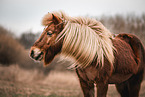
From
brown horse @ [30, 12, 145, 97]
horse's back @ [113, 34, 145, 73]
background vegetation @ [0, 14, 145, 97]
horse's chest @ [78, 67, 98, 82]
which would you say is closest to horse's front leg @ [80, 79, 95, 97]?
brown horse @ [30, 12, 145, 97]

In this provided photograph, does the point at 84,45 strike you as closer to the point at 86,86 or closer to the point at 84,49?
the point at 84,49

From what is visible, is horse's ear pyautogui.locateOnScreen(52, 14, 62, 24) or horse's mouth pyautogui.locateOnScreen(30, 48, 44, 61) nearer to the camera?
horse's mouth pyautogui.locateOnScreen(30, 48, 44, 61)

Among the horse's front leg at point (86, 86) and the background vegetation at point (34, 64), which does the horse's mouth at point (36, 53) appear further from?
the background vegetation at point (34, 64)

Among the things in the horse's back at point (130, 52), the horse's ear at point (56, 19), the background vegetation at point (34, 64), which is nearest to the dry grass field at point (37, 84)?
the background vegetation at point (34, 64)

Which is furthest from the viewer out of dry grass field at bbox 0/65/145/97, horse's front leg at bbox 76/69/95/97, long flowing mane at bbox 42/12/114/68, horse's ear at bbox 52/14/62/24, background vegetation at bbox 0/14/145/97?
background vegetation at bbox 0/14/145/97

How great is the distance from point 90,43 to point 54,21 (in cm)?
75

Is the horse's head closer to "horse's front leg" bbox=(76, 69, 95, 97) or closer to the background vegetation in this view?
"horse's front leg" bbox=(76, 69, 95, 97)

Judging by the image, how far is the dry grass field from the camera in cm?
532

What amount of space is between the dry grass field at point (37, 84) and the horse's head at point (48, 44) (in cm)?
301

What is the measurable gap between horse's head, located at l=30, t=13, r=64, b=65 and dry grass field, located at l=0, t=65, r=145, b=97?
9.88 feet

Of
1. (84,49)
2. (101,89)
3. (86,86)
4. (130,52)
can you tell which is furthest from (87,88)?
(130,52)

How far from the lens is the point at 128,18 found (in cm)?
1622

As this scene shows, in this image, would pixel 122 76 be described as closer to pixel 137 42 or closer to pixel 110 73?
pixel 110 73

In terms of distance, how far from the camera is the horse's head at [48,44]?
6.72 feet
